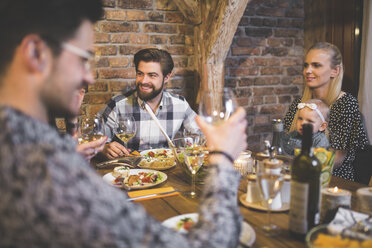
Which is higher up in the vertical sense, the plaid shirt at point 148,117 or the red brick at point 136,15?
the red brick at point 136,15

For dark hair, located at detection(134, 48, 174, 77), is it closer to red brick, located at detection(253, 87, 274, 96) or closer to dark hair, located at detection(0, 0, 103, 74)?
red brick, located at detection(253, 87, 274, 96)

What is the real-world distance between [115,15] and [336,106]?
5.84 ft

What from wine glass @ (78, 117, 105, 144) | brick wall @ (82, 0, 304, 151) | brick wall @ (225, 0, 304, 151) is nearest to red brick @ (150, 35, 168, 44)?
brick wall @ (82, 0, 304, 151)

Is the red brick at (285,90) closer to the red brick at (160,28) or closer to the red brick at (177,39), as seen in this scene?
the red brick at (177,39)

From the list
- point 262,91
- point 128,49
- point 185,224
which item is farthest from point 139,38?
point 185,224

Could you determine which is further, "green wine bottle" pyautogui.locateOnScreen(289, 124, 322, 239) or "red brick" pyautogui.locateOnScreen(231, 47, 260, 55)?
"red brick" pyautogui.locateOnScreen(231, 47, 260, 55)

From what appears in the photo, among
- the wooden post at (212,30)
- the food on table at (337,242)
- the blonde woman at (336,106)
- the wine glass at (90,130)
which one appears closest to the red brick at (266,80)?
the wooden post at (212,30)

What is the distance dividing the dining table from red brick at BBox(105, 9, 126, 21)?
1622 millimetres

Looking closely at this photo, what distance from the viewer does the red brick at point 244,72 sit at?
9.54 feet

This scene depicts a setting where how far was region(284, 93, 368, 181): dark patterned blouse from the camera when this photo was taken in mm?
2055

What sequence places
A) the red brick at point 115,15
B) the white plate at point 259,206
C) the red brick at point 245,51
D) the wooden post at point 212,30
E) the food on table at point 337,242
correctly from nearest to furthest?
the food on table at point 337,242 → the white plate at point 259,206 → the wooden post at point 212,30 → the red brick at point 115,15 → the red brick at point 245,51

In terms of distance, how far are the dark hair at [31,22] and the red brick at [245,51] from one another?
2.45m

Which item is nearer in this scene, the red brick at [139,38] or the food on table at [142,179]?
the food on table at [142,179]

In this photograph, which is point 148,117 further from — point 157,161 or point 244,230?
point 244,230
